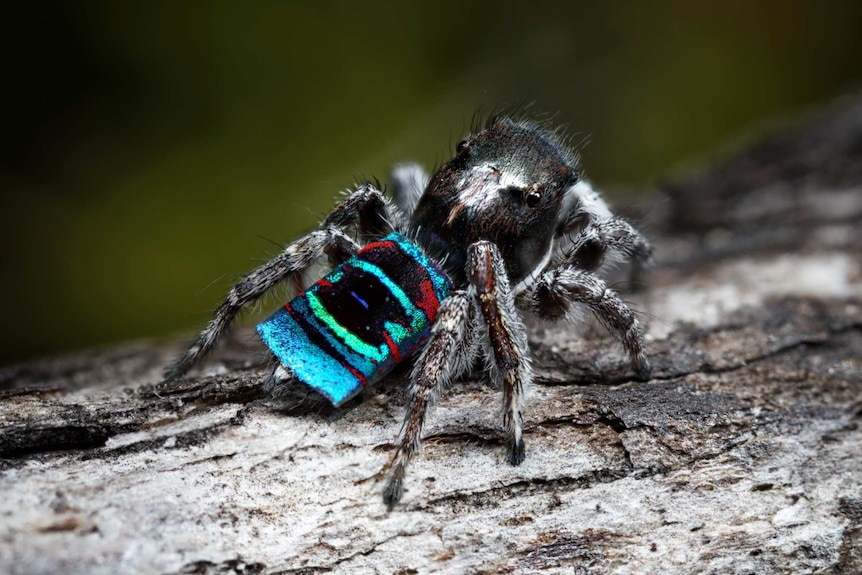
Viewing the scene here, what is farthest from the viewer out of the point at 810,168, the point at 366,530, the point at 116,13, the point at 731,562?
the point at 810,168

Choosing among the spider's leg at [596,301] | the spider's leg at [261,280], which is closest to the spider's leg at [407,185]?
the spider's leg at [261,280]

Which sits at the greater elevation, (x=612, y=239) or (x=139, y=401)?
(x=612, y=239)

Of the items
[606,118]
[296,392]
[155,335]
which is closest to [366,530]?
[296,392]

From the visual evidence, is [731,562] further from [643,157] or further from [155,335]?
[643,157]

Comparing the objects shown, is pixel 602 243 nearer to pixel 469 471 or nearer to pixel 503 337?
pixel 503 337

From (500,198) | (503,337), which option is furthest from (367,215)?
(503,337)

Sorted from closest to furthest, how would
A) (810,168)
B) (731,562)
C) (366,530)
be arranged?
(366,530) < (731,562) < (810,168)

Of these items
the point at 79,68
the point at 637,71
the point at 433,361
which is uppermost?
the point at 637,71
